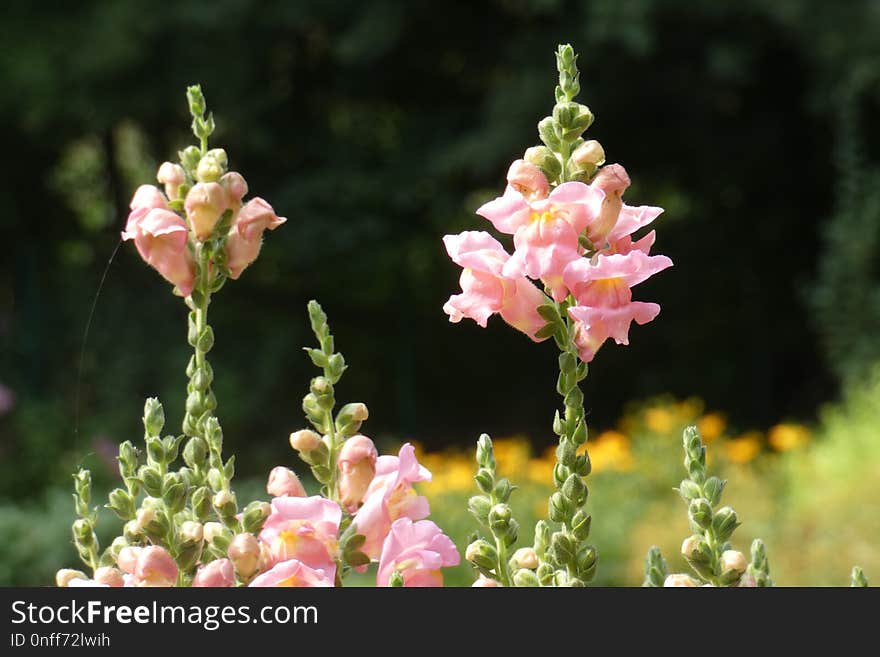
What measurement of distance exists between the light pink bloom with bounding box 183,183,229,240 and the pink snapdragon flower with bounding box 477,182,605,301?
205mm

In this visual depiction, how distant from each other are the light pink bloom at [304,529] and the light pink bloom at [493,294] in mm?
157

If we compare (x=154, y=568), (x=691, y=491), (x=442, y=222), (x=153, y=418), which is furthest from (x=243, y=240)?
(x=442, y=222)

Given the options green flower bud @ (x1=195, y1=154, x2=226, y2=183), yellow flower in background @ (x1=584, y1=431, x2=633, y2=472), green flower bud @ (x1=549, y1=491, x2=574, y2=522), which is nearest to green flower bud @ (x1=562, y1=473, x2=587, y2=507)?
green flower bud @ (x1=549, y1=491, x2=574, y2=522)

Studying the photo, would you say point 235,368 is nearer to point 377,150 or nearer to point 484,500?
point 377,150

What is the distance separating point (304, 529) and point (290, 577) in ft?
0.18

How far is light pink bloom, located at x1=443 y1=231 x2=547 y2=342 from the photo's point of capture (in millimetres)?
887

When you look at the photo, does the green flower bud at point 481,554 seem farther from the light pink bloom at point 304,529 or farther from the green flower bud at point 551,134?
the green flower bud at point 551,134

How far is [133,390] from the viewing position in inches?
287

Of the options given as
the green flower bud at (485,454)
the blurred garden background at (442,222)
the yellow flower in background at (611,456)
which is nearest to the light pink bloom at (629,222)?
the green flower bud at (485,454)

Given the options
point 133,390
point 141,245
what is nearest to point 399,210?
point 133,390

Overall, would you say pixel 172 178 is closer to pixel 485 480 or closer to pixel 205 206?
pixel 205 206

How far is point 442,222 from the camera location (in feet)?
24.9

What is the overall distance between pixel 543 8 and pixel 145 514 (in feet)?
20.4

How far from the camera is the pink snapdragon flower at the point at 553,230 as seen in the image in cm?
83
